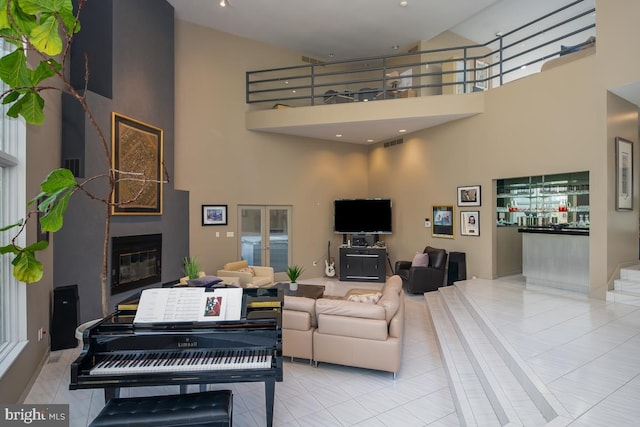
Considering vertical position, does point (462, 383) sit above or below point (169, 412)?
below

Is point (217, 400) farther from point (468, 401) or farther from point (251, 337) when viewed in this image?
point (468, 401)

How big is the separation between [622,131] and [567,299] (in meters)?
2.85

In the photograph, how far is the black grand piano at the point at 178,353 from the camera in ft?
7.63

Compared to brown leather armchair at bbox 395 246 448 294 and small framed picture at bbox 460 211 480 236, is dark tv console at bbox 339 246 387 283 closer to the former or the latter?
brown leather armchair at bbox 395 246 448 294

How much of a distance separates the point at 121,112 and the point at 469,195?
6.64 metres

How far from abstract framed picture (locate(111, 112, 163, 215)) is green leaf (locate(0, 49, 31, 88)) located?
3.19 metres

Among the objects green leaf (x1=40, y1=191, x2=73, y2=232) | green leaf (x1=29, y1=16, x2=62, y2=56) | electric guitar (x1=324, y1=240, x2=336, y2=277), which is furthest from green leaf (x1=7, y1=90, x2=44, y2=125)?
electric guitar (x1=324, y1=240, x2=336, y2=277)

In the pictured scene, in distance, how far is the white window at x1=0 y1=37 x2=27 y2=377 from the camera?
3.12 m

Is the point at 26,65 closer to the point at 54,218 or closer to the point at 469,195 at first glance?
the point at 54,218

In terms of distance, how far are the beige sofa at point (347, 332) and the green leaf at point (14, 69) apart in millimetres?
3079

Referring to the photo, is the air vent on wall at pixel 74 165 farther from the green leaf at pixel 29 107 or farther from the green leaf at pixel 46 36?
the green leaf at pixel 46 36

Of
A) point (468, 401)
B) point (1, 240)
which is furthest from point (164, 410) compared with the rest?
point (468, 401)

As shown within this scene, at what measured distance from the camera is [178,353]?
97.9 inches

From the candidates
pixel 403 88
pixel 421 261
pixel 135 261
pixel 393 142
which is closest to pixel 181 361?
pixel 135 261
